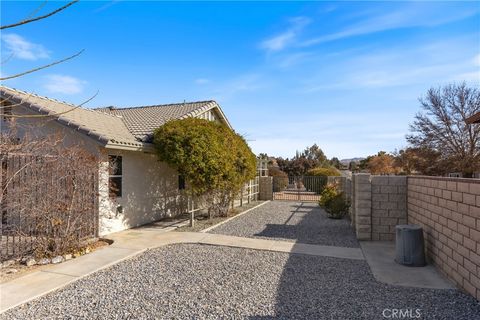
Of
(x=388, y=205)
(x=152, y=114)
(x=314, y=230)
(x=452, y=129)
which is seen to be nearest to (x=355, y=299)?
(x=388, y=205)

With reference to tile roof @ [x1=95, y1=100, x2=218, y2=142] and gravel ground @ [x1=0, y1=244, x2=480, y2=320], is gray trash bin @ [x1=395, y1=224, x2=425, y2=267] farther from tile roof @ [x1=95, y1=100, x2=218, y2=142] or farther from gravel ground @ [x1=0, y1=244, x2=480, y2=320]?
tile roof @ [x1=95, y1=100, x2=218, y2=142]

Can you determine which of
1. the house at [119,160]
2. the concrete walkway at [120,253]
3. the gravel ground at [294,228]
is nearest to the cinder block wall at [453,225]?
the concrete walkway at [120,253]

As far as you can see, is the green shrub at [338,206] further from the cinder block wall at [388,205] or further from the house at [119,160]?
the house at [119,160]

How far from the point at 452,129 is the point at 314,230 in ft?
65.3

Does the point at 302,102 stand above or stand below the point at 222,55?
below

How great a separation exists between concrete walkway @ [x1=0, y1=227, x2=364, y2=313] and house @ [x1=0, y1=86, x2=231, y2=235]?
0.84 metres

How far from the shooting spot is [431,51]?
29.5 feet

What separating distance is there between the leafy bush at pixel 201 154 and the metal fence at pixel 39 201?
3287 millimetres

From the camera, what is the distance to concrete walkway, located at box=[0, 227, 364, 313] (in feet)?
17.5

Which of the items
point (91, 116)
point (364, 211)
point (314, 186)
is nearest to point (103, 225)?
point (91, 116)

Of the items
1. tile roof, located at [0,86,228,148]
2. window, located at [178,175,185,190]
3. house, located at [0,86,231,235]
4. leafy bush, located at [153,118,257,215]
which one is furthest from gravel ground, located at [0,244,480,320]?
window, located at [178,175,185,190]

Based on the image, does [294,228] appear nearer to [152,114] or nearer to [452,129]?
[152,114]

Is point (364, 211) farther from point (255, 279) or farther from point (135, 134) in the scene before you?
point (135, 134)

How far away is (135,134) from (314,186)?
57.1 feet
